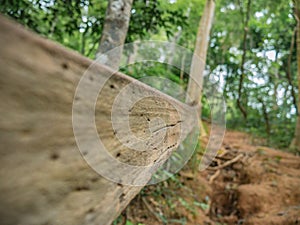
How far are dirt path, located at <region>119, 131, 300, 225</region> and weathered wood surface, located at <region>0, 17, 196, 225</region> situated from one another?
162 cm

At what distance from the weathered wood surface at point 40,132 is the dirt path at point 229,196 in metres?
1.62

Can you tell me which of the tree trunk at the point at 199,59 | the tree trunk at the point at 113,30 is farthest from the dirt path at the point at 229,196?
the tree trunk at the point at 199,59

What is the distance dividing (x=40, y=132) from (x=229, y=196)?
405 centimetres

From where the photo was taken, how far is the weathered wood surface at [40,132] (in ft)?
0.94

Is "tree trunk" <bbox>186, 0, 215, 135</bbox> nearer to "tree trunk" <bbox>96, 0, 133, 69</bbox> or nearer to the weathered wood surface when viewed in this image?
"tree trunk" <bbox>96, 0, 133, 69</bbox>

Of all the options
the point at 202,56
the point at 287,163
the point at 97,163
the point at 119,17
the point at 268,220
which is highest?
the point at 202,56

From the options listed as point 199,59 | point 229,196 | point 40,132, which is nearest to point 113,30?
point 40,132

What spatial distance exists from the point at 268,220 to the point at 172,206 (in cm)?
110

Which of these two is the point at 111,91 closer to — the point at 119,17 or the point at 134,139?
the point at 134,139

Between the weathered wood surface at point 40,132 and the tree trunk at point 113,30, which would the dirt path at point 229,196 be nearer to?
the tree trunk at point 113,30

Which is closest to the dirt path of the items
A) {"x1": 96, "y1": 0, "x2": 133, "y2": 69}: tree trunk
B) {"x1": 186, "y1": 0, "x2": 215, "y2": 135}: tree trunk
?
{"x1": 96, "y1": 0, "x2": 133, "y2": 69}: tree trunk

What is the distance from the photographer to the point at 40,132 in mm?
324

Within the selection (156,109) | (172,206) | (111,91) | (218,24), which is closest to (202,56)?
(172,206)

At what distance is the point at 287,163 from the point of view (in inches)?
183
